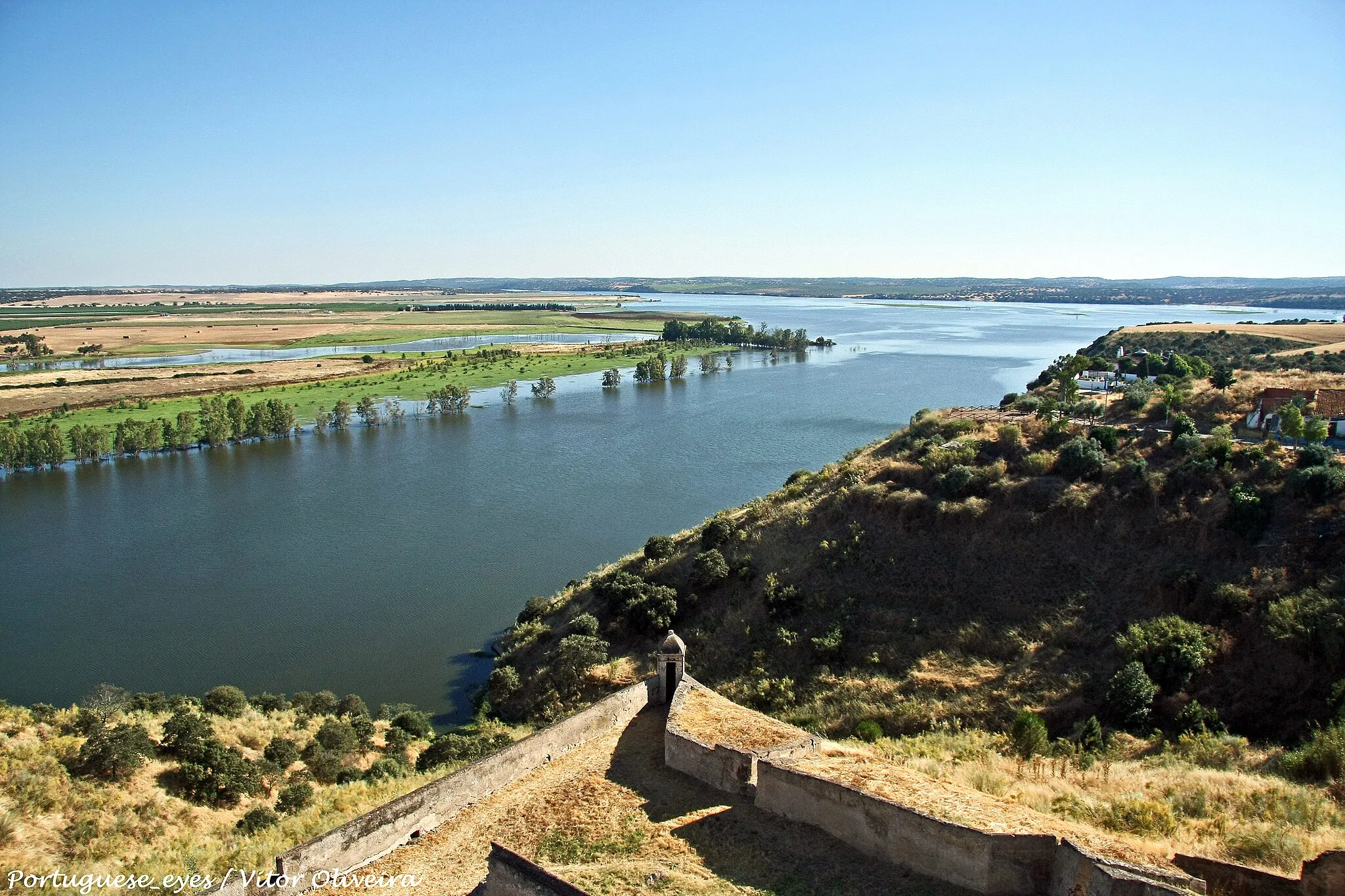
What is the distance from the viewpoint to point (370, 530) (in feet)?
110

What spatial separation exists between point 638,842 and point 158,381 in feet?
252

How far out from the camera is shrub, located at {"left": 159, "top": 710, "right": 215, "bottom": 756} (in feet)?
46.5

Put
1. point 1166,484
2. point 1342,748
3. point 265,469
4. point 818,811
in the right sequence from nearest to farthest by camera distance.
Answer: point 818,811 < point 1342,748 < point 1166,484 < point 265,469

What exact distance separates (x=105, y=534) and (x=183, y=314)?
543ft

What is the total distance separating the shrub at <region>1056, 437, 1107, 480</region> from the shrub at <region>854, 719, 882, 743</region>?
9.52 m

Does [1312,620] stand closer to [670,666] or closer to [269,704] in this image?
[670,666]

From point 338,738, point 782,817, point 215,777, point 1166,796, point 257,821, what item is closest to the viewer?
point 782,817

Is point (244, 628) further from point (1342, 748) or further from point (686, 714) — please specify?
point (1342, 748)

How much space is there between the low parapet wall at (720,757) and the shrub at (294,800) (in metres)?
6.35

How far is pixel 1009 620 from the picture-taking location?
17594 millimetres

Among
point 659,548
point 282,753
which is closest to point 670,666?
point 282,753

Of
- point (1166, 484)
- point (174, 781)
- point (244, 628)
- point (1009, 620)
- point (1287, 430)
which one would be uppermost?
point (1287, 430)

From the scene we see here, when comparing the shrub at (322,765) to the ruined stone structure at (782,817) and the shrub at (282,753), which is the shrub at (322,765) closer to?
the shrub at (282,753)

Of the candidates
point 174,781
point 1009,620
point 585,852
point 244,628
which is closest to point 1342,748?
point 1009,620
